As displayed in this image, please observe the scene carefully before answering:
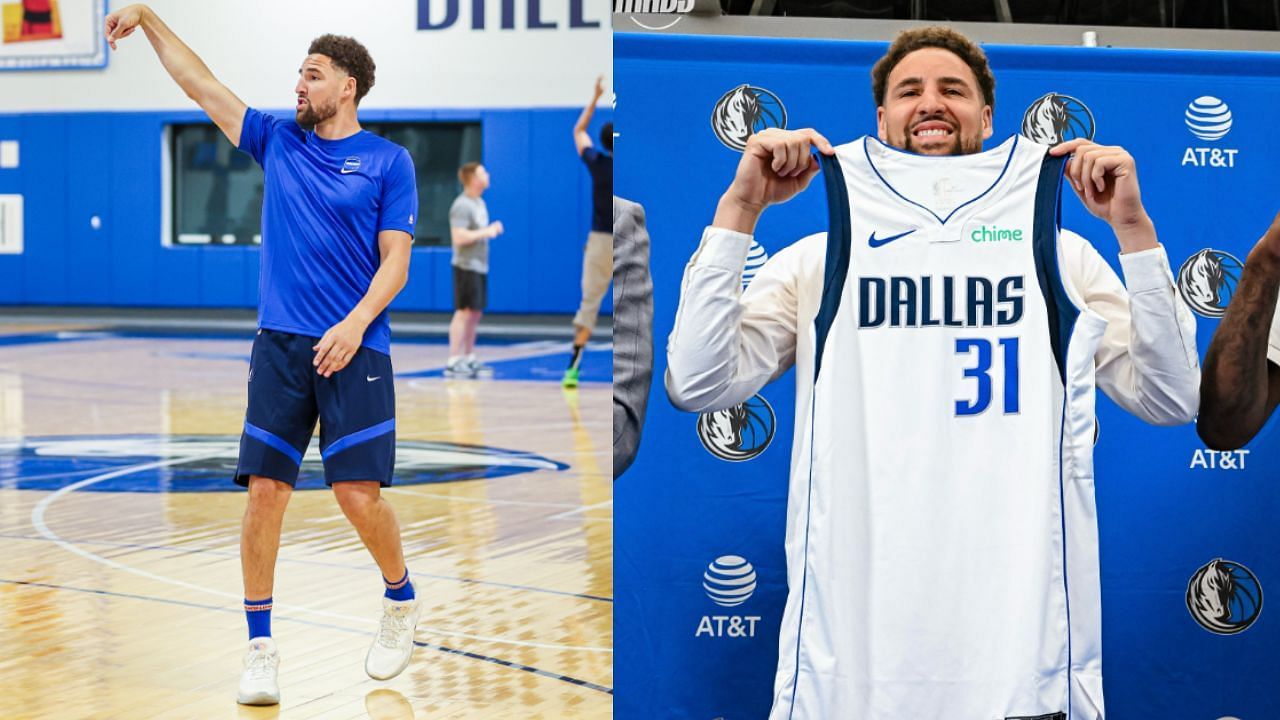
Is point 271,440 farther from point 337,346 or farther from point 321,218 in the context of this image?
point 321,218

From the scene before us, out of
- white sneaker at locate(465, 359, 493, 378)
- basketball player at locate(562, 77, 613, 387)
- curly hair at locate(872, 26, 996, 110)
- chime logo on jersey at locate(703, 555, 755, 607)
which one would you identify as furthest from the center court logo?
curly hair at locate(872, 26, 996, 110)

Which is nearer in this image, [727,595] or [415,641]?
Result: [727,595]

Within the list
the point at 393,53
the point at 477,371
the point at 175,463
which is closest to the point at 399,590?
the point at 175,463

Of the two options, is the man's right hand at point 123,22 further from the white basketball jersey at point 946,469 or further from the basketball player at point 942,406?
the white basketball jersey at point 946,469

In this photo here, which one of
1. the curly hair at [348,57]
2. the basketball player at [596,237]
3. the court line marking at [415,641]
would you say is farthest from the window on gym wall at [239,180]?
the curly hair at [348,57]

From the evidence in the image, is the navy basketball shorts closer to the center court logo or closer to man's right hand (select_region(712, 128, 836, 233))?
man's right hand (select_region(712, 128, 836, 233))

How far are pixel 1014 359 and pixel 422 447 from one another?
584 centimetres

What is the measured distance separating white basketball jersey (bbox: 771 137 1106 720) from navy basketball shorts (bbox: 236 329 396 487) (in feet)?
5.19

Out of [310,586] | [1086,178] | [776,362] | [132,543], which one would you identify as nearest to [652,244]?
[776,362]

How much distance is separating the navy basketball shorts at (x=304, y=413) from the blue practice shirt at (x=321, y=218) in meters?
0.06

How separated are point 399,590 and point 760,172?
1.99m

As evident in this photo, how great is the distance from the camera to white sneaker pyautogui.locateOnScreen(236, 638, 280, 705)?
11.7 feet

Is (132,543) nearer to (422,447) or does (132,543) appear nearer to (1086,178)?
(422,447)

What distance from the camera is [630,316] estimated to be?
115 inches
